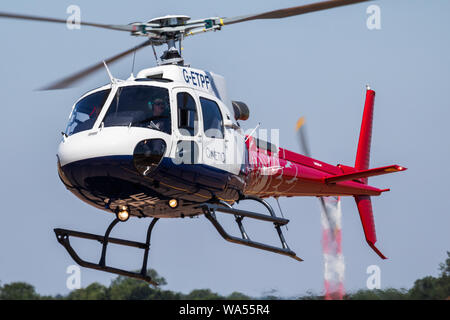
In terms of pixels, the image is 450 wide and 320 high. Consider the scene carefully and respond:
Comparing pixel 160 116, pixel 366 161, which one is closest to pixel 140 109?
pixel 160 116

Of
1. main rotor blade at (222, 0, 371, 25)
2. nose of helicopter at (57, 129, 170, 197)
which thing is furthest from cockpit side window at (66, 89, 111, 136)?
main rotor blade at (222, 0, 371, 25)

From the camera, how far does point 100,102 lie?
13.0 m

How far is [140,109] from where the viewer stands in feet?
41.9

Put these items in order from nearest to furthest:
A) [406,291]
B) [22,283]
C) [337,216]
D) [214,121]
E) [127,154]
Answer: [127,154]
[214,121]
[337,216]
[406,291]
[22,283]

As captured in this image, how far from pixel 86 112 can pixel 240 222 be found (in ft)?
9.27

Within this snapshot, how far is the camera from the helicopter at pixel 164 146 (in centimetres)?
1262

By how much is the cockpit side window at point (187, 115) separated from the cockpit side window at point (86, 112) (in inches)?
39.7

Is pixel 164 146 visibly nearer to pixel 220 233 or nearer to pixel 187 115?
pixel 187 115

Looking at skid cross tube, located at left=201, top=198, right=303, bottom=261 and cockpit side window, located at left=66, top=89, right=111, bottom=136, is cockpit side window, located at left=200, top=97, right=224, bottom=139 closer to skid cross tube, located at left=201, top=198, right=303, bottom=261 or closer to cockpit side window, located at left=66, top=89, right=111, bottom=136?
skid cross tube, located at left=201, top=198, right=303, bottom=261

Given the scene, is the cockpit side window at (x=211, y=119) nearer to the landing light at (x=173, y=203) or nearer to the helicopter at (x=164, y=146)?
the helicopter at (x=164, y=146)
